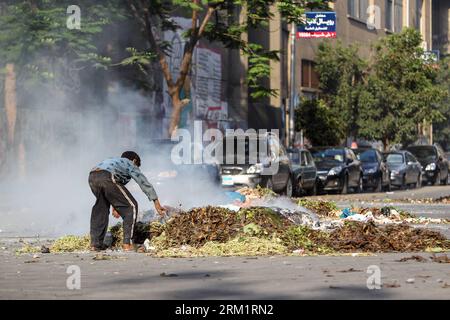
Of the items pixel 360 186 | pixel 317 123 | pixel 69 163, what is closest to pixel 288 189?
pixel 69 163

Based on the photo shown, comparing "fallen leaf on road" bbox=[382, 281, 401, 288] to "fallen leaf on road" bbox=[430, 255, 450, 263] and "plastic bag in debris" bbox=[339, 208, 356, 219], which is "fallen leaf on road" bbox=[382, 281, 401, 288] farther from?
"plastic bag in debris" bbox=[339, 208, 356, 219]

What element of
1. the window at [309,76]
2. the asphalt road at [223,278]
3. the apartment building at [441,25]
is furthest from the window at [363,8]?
the asphalt road at [223,278]

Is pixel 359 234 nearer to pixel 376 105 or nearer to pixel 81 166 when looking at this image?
pixel 81 166

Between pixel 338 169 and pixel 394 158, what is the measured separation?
6.98 metres

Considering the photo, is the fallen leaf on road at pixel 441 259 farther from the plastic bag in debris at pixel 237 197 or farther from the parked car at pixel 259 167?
the parked car at pixel 259 167

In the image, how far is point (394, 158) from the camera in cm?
4147

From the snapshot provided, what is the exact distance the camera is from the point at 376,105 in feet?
161

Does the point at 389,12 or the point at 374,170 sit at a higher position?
the point at 389,12

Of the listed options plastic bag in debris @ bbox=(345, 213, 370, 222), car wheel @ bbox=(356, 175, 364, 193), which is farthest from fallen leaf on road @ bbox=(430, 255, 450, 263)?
car wheel @ bbox=(356, 175, 364, 193)

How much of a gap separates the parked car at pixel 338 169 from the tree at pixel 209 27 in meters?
3.46

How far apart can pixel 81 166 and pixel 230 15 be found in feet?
24.3

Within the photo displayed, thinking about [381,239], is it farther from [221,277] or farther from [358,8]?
[358,8]

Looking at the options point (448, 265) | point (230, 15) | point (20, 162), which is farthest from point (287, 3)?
point (448, 265)

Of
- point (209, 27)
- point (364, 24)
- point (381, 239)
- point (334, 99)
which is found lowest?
point (381, 239)
